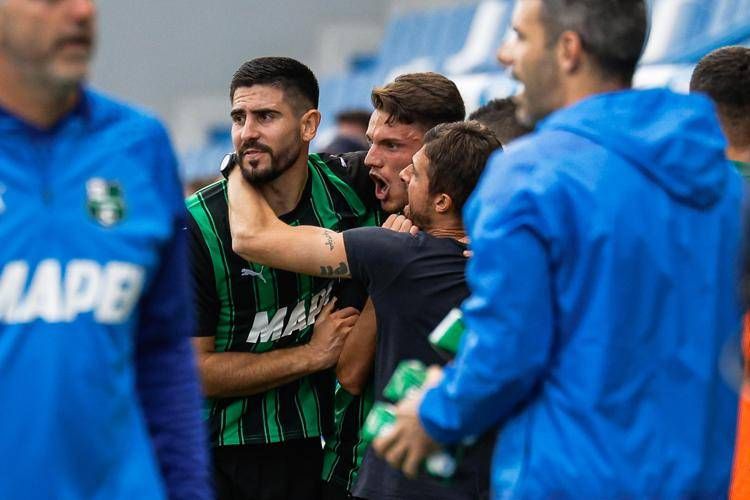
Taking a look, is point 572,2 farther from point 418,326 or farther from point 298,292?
point 298,292

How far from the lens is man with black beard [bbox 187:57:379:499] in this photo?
445cm

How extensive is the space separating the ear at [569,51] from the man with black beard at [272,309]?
176 centimetres

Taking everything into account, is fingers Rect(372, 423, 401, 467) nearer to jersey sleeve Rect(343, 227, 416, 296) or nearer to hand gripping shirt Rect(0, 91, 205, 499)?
hand gripping shirt Rect(0, 91, 205, 499)

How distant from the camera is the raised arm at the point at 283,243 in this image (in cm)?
421

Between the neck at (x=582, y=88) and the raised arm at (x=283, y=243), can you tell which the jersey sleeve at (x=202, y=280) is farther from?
the neck at (x=582, y=88)

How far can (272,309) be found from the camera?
448cm

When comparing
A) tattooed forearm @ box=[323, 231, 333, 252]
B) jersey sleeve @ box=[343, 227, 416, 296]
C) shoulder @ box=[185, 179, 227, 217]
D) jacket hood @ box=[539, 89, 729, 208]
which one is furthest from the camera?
shoulder @ box=[185, 179, 227, 217]

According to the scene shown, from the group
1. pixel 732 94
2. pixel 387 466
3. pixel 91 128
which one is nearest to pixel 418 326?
pixel 387 466

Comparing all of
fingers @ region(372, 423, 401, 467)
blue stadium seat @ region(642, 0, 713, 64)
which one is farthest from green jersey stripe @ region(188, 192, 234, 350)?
blue stadium seat @ region(642, 0, 713, 64)

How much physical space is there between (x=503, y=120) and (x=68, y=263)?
3073 millimetres

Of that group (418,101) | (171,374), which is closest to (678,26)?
(418,101)

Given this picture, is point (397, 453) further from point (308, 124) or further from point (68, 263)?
point (308, 124)

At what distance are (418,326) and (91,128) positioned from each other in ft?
5.03

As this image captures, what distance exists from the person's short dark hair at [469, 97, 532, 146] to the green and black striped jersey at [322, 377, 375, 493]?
3.88ft
